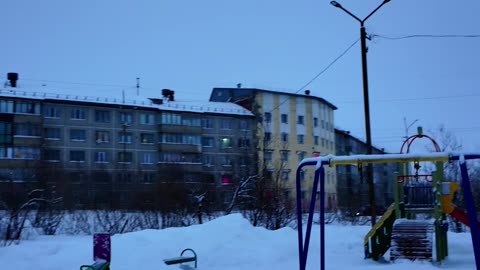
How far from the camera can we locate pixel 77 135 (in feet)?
200

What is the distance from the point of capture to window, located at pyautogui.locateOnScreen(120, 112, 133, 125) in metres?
63.9

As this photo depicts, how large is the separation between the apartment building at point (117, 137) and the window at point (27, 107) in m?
0.04

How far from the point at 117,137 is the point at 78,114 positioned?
16.6ft

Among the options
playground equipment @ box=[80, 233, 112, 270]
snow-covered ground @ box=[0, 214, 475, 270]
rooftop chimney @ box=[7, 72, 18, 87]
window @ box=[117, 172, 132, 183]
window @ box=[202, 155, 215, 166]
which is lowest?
snow-covered ground @ box=[0, 214, 475, 270]

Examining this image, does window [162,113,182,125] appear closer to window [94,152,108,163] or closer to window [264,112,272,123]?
window [94,152,108,163]

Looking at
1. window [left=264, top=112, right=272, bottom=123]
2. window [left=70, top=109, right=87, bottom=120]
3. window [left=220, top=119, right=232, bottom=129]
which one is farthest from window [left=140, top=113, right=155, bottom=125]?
window [left=264, top=112, right=272, bottom=123]

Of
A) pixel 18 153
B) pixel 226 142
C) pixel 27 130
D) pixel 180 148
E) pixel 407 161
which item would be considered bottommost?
A: pixel 407 161

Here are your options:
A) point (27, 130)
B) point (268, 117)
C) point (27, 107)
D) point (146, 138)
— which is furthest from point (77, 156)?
point (268, 117)

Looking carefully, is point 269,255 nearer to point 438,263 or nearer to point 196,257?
point 196,257

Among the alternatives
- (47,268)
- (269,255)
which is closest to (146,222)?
(269,255)

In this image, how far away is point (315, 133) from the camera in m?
79.1

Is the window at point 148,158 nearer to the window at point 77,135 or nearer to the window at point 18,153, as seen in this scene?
the window at point 77,135

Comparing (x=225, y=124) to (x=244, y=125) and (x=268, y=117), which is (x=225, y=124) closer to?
(x=244, y=125)

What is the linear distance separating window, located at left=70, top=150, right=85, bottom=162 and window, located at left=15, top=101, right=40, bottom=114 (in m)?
5.76
